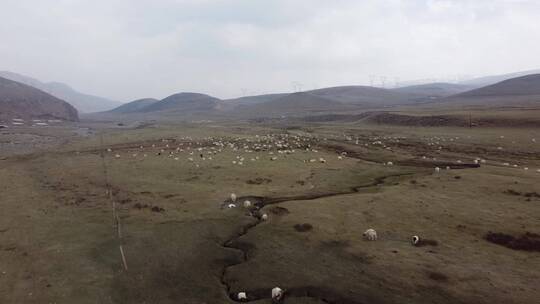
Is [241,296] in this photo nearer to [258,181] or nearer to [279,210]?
[279,210]

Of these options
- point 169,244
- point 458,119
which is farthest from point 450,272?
point 458,119

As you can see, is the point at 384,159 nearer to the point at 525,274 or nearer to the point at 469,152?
the point at 469,152

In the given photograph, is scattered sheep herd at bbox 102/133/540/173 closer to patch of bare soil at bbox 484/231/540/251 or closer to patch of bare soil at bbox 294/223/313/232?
patch of bare soil at bbox 484/231/540/251

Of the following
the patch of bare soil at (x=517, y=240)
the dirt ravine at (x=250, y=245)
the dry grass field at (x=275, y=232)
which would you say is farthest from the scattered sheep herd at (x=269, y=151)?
the patch of bare soil at (x=517, y=240)

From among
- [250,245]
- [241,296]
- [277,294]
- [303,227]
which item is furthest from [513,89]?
[241,296]

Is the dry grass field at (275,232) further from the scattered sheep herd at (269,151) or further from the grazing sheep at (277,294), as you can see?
the scattered sheep herd at (269,151)
